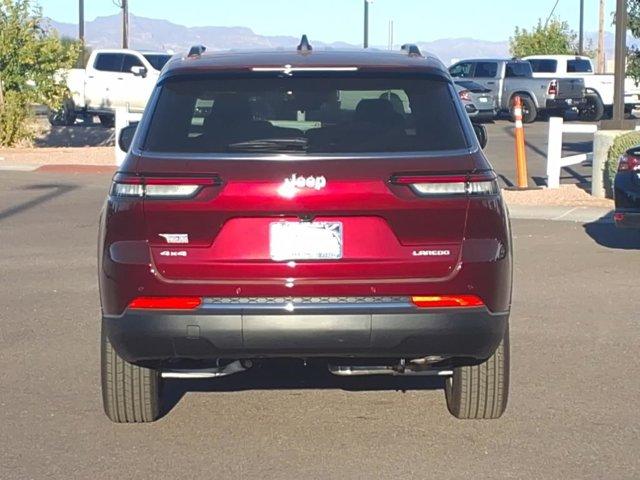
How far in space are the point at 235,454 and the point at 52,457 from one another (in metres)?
0.84

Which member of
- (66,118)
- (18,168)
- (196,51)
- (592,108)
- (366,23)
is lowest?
(18,168)

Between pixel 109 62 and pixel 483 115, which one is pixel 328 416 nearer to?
pixel 109 62

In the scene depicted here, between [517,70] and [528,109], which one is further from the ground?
[517,70]

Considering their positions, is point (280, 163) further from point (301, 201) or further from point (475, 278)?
point (475, 278)

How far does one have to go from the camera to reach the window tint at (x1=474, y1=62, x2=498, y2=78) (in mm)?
37591

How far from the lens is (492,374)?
630 centimetres

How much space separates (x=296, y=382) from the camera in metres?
7.44

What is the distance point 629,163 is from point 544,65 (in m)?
29.9

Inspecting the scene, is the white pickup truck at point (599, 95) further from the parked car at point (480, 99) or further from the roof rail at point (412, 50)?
the roof rail at point (412, 50)

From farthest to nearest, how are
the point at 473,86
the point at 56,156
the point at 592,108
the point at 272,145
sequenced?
1. the point at 592,108
2. the point at 473,86
3. the point at 56,156
4. the point at 272,145

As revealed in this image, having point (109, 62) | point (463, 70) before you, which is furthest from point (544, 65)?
point (109, 62)

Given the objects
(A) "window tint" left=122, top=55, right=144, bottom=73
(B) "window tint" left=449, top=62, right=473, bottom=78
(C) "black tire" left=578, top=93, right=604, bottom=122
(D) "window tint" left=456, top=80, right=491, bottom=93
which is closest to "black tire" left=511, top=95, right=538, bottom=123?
(D) "window tint" left=456, top=80, right=491, bottom=93

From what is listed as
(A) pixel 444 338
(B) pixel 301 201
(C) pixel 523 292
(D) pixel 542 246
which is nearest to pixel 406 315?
(A) pixel 444 338

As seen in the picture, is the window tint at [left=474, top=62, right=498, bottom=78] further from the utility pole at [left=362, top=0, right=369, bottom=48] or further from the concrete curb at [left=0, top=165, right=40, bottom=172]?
the concrete curb at [left=0, top=165, right=40, bottom=172]
